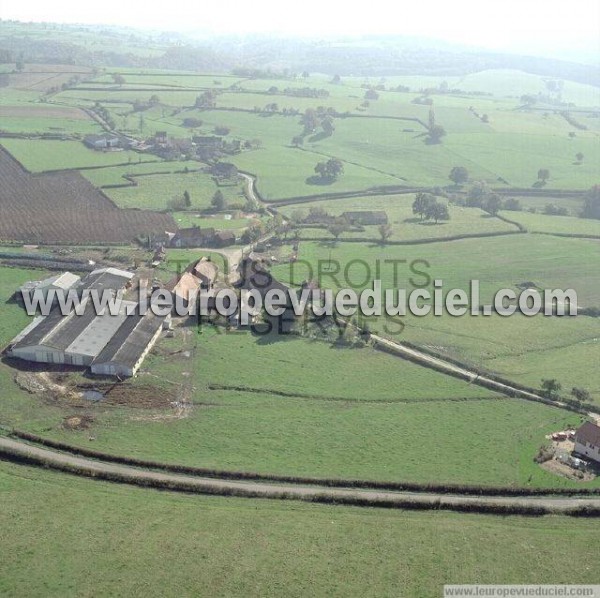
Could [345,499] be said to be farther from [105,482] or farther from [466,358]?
[466,358]

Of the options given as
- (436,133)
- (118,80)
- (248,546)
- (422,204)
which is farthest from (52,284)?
(118,80)

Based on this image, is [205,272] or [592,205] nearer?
[205,272]

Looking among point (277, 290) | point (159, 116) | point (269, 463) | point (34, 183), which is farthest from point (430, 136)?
point (269, 463)

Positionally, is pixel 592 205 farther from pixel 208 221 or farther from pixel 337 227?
pixel 208 221

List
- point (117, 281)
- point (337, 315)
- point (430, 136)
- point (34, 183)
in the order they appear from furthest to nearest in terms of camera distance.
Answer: point (430, 136) < point (34, 183) < point (117, 281) < point (337, 315)

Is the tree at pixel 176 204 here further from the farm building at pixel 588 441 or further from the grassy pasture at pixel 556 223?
the farm building at pixel 588 441

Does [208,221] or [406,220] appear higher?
[406,220]

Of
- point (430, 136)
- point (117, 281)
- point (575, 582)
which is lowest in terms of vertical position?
point (575, 582)
